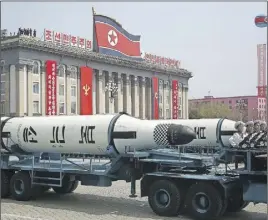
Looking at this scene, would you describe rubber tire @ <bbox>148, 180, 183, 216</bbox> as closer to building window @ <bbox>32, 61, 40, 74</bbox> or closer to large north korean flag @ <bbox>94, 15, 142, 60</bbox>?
building window @ <bbox>32, 61, 40, 74</bbox>

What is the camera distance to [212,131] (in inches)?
784

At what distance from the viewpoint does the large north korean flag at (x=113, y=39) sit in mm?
64688

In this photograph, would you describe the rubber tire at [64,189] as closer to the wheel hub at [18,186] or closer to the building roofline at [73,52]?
the wheel hub at [18,186]

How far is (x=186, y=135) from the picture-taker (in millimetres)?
12078

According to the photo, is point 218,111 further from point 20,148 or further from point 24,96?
point 20,148

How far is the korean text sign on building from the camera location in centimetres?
5783

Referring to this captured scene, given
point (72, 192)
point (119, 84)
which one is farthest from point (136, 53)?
point (72, 192)

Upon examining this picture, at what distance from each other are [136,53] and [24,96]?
24.2 m

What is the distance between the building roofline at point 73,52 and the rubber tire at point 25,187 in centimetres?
3898

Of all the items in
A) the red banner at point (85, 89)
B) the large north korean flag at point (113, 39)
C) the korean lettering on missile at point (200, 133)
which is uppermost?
the large north korean flag at point (113, 39)

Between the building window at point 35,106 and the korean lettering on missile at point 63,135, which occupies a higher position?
the building window at point 35,106

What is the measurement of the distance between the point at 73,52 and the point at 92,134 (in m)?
50.5

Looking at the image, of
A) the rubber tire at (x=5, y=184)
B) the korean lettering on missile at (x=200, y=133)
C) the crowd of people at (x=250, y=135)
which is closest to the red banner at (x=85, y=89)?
the korean lettering on missile at (x=200, y=133)

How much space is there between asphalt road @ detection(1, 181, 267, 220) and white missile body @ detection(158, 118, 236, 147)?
249 inches
